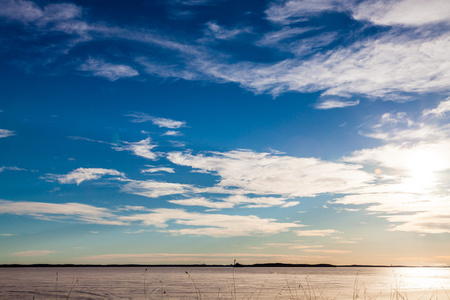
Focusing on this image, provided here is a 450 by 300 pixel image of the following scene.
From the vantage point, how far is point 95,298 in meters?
36.0

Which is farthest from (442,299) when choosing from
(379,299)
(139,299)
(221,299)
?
(139,299)

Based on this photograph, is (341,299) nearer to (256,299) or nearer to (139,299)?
(256,299)

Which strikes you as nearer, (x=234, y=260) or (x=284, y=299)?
(x=234, y=260)

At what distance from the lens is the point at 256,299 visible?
36656mm

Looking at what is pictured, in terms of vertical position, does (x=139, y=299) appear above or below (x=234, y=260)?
below

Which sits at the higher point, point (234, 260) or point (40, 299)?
point (234, 260)

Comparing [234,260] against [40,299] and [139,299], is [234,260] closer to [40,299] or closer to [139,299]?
[139,299]

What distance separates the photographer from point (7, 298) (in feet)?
117

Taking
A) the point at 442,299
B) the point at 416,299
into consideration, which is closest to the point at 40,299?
the point at 416,299

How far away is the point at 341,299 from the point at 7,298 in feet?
103

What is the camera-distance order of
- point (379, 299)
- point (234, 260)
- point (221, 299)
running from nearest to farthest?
1. point (234, 260)
2. point (221, 299)
3. point (379, 299)

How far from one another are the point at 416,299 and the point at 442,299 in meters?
2.60

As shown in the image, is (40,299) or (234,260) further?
(40,299)

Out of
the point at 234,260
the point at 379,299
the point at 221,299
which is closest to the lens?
the point at 234,260
